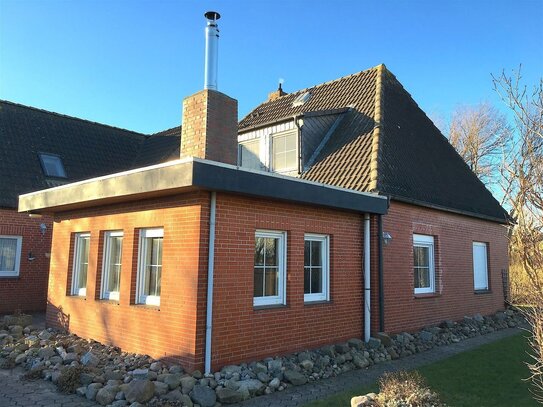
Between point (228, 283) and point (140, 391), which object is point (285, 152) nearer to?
point (228, 283)

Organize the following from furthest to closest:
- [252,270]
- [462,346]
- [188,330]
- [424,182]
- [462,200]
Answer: [462,200], [424,182], [462,346], [252,270], [188,330]

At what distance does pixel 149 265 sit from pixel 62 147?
37.4ft

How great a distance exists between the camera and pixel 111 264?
928cm

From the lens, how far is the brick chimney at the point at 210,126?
9.15 m

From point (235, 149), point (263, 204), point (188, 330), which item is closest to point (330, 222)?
point (263, 204)

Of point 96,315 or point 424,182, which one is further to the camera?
point 424,182

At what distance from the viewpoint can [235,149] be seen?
31.6 feet

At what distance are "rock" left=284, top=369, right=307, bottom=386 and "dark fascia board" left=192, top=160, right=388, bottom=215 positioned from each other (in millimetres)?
2900

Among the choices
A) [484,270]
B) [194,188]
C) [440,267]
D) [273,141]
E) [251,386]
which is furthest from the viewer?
[484,270]

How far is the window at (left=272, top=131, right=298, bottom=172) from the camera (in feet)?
42.5

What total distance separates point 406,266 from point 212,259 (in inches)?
236

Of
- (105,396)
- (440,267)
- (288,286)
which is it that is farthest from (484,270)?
(105,396)

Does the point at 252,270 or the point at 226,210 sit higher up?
the point at 226,210

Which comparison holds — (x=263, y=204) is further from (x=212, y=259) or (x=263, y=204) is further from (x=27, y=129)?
(x=27, y=129)
